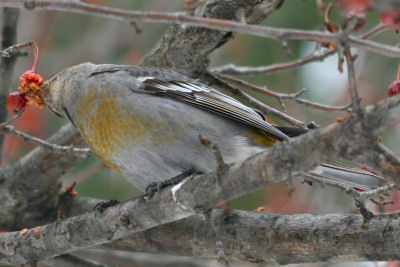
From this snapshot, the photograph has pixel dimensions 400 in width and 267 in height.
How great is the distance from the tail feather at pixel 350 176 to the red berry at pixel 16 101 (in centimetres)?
175

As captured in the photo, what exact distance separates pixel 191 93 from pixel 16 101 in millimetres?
1024

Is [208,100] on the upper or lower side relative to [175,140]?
upper

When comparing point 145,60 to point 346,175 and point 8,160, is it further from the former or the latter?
point 8,160

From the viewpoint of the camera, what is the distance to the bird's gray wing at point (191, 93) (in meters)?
3.20

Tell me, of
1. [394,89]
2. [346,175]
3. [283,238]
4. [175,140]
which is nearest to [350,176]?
[346,175]

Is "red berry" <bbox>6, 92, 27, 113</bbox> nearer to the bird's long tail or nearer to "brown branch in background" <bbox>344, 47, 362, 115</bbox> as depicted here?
the bird's long tail

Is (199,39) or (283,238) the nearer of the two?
(283,238)

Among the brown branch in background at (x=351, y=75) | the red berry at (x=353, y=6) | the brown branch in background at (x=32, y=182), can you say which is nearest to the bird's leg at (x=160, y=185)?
the brown branch in background at (x=32, y=182)

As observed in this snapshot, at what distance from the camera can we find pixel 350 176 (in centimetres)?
315

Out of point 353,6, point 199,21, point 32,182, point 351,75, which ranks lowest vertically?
point 32,182

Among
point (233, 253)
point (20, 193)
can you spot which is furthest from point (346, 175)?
point (20, 193)

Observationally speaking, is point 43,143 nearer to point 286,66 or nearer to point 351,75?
point 286,66

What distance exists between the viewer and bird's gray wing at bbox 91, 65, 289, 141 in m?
3.20

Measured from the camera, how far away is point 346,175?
3.18 metres
